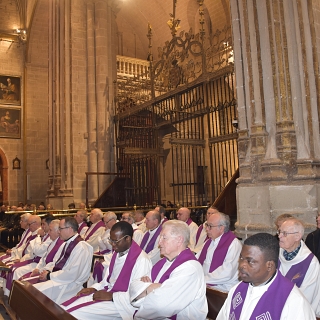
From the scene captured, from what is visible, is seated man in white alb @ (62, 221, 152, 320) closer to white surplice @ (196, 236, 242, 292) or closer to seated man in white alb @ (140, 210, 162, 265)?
white surplice @ (196, 236, 242, 292)

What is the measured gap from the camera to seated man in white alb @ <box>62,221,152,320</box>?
3947 millimetres

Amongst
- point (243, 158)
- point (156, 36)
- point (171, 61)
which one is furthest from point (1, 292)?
point (156, 36)

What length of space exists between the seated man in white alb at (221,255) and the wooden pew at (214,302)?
1246 mm

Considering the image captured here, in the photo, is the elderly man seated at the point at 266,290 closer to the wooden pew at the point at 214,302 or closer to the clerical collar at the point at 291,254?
the wooden pew at the point at 214,302

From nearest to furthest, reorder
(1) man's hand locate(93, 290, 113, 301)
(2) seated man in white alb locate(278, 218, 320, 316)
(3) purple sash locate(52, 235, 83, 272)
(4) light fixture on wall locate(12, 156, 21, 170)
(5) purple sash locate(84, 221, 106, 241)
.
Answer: (2) seated man in white alb locate(278, 218, 320, 316), (1) man's hand locate(93, 290, 113, 301), (3) purple sash locate(52, 235, 83, 272), (5) purple sash locate(84, 221, 106, 241), (4) light fixture on wall locate(12, 156, 21, 170)

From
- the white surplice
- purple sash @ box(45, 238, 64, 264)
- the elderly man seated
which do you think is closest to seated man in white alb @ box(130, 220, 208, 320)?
the elderly man seated

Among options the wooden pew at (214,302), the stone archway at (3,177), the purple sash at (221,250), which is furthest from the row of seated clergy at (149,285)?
the stone archway at (3,177)

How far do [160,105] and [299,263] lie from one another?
10.4 meters

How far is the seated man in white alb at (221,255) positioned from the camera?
473cm

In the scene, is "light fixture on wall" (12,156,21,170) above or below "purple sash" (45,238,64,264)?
above

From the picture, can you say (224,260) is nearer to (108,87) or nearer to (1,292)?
(1,292)

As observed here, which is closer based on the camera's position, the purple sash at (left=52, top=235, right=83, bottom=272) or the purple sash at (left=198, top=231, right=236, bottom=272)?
the purple sash at (left=198, top=231, right=236, bottom=272)

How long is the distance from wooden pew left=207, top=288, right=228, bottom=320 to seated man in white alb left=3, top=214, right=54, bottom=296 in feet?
12.8

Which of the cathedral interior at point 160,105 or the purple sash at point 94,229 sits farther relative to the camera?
the purple sash at point 94,229
